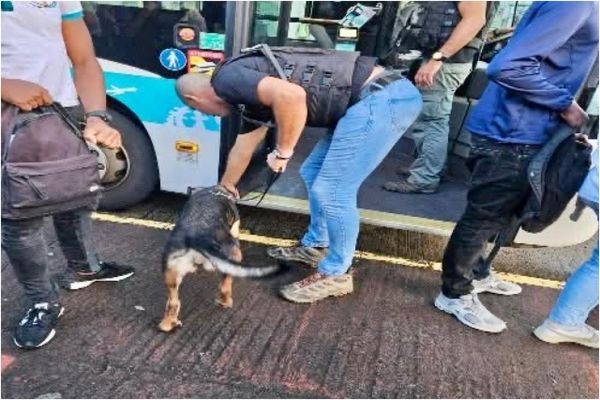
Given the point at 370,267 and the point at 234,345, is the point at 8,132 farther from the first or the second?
the point at 370,267

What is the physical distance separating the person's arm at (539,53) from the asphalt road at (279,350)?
4.20 feet

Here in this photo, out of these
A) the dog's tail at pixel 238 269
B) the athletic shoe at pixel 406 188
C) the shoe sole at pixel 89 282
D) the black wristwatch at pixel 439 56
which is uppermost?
the black wristwatch at pixel 439 56

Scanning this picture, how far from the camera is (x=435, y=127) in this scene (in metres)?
3.94

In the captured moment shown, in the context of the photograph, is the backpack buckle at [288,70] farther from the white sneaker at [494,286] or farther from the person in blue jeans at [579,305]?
the white sneaker at [494,286]

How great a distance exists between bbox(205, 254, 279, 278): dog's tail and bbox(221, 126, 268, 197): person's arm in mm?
534

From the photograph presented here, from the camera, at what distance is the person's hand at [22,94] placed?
78.0 inches

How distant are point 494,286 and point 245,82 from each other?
201 cm

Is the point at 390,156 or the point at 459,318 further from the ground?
the point at 390,156

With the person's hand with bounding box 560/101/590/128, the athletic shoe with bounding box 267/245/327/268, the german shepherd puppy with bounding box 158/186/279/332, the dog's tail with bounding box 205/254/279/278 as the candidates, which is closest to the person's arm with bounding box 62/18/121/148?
the german shepherd puppy with bounding box 158/186/279/332

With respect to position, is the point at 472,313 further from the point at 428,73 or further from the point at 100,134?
the point at 100,134

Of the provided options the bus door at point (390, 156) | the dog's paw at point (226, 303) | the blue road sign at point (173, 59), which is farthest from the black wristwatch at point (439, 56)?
the dog's paw at point (226, 303)

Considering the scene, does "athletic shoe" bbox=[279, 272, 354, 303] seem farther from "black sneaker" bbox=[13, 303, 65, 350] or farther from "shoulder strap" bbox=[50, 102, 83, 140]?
"shoulder strap" bbox=[50, 102, 83, 140]

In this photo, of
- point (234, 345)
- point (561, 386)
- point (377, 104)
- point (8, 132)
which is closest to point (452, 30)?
point (377, 104)

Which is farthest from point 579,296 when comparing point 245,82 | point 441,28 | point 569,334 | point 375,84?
point 441,28
